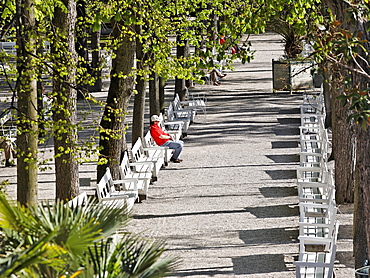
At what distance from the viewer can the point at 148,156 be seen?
17.5 meters

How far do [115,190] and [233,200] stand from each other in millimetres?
2344

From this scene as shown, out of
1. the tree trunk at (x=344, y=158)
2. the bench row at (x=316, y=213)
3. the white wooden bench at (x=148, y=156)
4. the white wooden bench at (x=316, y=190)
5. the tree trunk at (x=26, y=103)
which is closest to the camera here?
the bench row at (x=316, y=213)

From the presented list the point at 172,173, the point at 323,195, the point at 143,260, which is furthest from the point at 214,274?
the point at 172,173

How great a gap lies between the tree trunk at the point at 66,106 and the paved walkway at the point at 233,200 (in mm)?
1452

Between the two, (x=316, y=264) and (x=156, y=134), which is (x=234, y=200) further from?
(x=316, y=264)

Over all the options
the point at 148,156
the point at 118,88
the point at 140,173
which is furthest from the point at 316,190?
the point at 148,156

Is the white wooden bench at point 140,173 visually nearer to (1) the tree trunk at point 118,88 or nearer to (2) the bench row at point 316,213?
(1) the tree trunk at point 118,88

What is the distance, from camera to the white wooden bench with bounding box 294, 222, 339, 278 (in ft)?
31.9

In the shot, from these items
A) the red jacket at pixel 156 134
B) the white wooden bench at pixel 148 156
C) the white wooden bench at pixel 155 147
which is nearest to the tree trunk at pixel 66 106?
the white wooden bench at pixel 148 156

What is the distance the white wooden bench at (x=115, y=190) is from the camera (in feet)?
44.1

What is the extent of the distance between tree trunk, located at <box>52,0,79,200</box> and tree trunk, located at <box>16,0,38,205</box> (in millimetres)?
347

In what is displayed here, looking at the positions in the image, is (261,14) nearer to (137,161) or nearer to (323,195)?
(323,195)

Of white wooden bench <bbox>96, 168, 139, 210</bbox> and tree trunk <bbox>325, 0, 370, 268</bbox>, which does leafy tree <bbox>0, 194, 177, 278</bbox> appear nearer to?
tree trunk <bbox>325, 0, 370, 268</bbox>

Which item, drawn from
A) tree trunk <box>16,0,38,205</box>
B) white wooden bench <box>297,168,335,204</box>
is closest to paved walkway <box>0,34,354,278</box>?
white wooden bench <box>297,168,335,204</box>
